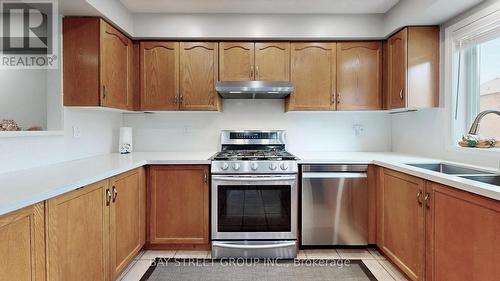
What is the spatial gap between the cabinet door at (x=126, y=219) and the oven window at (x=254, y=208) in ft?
2.25

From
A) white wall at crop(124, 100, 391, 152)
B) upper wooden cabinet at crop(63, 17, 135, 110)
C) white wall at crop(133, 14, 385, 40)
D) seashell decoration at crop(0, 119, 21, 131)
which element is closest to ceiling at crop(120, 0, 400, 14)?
white wall at crop(133, 14, 385, 40)

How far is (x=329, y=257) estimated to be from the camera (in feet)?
8.59

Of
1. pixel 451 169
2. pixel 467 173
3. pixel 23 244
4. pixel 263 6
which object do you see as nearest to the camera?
pixel 23 244

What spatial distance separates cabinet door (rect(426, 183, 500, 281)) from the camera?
1.36 meters

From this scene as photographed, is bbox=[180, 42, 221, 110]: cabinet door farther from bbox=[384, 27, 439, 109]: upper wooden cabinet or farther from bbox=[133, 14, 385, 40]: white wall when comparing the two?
bbox=[384, 27, 439, 109]: upper wooden cabinet

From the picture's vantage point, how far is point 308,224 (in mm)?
2682

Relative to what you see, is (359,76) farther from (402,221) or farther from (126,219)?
(126,219)

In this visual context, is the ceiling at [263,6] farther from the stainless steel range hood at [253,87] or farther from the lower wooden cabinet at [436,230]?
the lower wooden cabinet at [436,230]

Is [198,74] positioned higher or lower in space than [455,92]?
higher

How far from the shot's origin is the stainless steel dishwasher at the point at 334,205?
2.66 m

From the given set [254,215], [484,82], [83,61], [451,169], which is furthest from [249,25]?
[451,169]

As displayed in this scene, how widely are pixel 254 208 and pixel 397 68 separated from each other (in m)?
1.91

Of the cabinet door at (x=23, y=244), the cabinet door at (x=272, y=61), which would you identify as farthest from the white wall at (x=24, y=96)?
the cabinet door at (x=272, y=61)

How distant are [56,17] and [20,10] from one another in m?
0.23
